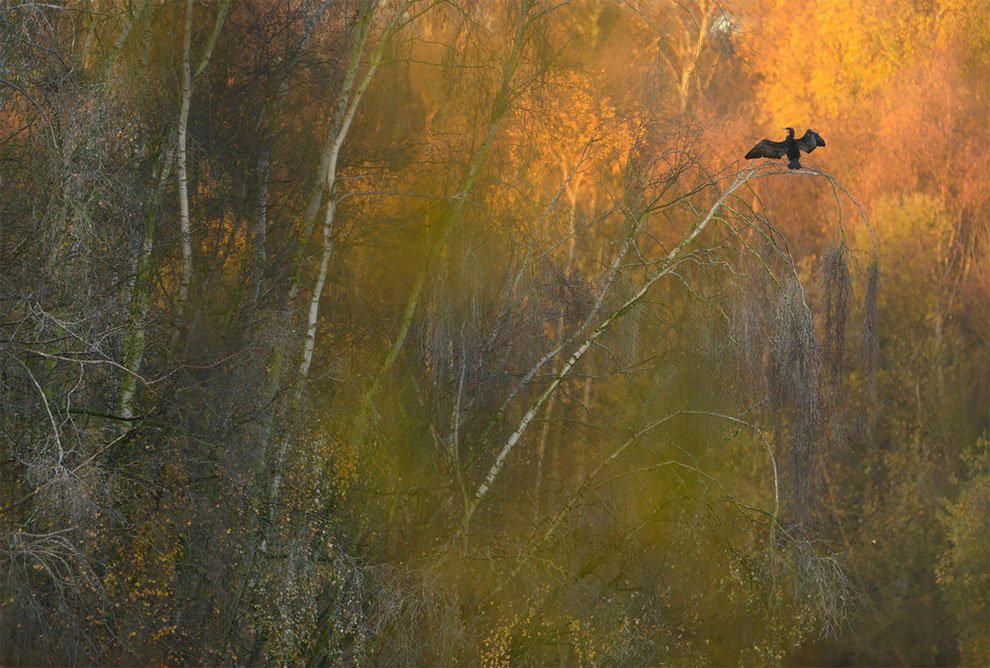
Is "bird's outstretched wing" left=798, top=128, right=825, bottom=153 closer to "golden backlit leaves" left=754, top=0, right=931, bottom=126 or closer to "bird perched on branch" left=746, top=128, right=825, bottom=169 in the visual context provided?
"bird perched on branch" left=746, top=128, right=825, bottom=169

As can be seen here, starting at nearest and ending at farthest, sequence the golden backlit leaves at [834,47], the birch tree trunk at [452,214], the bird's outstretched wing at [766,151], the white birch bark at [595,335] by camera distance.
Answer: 1. the bird's outstretched wing at [766,151]
2. the white birch bark at [595,335]
3. the birch tree trunk at [452,214]
4. the golden backlit leaves at [834,47]

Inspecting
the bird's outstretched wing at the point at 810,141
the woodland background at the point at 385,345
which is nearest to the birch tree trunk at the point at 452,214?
the woodland background at the point at 385,345

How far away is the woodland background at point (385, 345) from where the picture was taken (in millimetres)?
8633

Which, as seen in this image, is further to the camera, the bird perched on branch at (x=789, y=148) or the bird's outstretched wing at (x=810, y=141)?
the bird's outstretched wing at (x=810, y=141)

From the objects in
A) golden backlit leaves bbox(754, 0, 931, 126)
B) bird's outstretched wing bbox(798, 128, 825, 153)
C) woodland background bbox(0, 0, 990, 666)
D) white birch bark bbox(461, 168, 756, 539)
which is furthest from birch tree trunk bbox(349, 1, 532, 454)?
golden backlit leaves bbox(754, 0, 931, 126)

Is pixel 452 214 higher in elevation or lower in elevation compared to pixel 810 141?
lower

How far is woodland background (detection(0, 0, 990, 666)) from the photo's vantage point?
28.3ft

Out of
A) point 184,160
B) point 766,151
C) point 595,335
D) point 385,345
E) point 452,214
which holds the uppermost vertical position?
point 184,160

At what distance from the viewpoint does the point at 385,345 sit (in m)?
12.3

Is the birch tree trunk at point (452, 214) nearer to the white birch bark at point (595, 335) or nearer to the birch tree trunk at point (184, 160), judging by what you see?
the white birch bark at point (595, 335)

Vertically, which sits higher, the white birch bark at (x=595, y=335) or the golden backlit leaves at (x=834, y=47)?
the golden backlit leaves at (x=834, y=47)

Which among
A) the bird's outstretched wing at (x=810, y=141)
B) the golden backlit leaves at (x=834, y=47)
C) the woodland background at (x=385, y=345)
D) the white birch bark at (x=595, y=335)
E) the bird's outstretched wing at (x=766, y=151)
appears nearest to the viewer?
the woodland background at (x=385, y=345)

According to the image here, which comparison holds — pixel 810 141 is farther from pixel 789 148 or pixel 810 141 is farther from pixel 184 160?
pixel 184 160

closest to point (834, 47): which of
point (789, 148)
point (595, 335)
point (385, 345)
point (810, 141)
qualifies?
point (385, 345)
